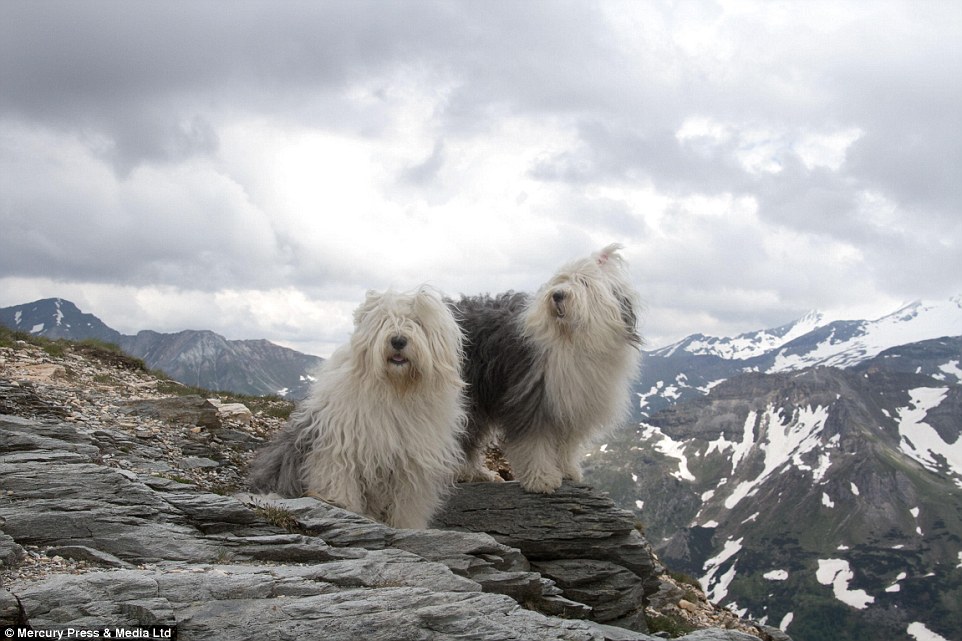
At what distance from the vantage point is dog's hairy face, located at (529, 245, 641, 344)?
10.7 meters

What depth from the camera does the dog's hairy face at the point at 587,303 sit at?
10.7 meters

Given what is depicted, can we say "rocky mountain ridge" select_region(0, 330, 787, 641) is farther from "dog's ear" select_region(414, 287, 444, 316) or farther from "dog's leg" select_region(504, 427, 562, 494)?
"dog's ear" select_region(414, 287, 444, 316)

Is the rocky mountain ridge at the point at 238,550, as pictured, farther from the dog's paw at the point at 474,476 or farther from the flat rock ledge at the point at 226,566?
the dog's paw at the point at 474,476

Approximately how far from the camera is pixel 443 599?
21.5 ft

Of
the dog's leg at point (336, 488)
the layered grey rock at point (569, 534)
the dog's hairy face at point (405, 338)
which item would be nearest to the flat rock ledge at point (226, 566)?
the dog's leg at point (336, 488)

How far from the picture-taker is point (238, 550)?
24.3 feet

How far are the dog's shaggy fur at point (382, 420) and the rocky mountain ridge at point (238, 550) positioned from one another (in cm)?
78

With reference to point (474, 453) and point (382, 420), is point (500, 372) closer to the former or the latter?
point (474, 453)

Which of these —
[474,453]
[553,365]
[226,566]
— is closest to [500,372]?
[553,365]

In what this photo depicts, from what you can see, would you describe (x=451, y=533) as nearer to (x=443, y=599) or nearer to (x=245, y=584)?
(x=443, y=599)

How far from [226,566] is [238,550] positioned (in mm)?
531

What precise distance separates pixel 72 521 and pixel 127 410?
6390 mm

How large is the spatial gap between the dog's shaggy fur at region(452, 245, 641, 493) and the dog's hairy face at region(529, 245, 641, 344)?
14 millimetres

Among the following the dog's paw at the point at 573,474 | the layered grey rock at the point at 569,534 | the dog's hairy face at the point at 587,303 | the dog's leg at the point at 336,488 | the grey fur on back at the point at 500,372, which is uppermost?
the dog's hairy face at the point at 587,303
